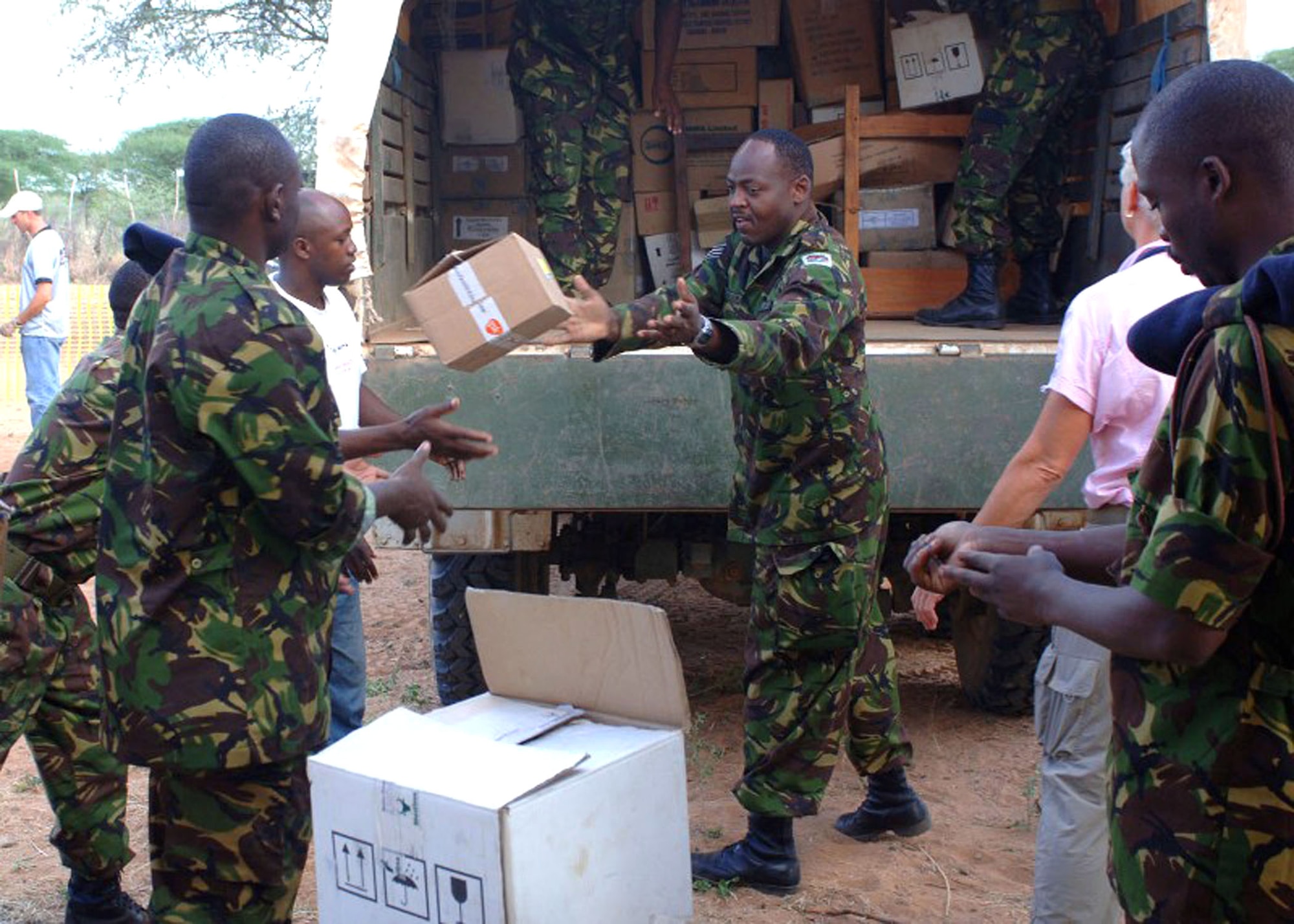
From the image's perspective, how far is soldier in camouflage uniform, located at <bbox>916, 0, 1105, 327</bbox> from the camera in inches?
206

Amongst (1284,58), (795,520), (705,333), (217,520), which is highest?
(1284,58)

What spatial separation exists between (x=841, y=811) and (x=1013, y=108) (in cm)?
268

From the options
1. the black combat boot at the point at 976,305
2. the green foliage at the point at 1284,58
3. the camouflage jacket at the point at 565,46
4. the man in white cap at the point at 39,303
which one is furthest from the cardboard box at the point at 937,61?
the green foliage at the point at 1284,58

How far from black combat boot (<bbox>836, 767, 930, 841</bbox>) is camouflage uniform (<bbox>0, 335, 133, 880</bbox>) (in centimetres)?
198

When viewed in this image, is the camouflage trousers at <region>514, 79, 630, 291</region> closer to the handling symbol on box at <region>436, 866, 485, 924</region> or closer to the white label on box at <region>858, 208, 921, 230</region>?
the white label on box at <region>858, 208, 921, 230</region>

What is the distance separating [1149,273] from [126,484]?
1952mm

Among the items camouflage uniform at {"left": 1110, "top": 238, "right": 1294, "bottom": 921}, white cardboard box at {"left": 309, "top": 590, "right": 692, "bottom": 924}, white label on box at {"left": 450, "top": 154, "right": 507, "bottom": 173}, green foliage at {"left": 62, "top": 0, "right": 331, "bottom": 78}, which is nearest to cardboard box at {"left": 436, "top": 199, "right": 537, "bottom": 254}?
white label on box at {"left": 450, "top": 154, "right": 507, "bottom": 173}

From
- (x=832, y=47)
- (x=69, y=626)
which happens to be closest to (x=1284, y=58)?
(x=832, y=47)

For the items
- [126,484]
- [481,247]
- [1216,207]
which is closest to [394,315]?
[481,247]

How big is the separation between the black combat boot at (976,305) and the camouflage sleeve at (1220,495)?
3605mm

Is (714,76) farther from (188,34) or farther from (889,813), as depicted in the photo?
(188,34)

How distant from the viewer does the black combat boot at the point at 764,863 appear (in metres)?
3.64

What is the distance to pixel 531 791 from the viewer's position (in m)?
2.30

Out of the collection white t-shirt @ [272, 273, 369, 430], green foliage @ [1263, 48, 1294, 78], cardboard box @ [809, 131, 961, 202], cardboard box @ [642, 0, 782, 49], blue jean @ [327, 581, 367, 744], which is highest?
green foliage @ [1263, 48, 1294, 78]
